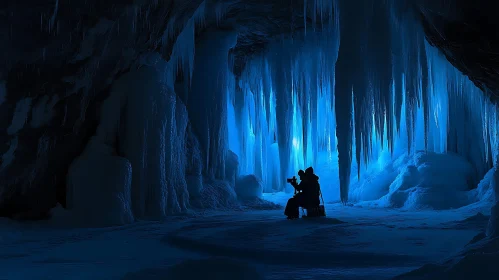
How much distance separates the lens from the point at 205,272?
3250 mm

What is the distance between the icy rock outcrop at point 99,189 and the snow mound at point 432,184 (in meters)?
9.25

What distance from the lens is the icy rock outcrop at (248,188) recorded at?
16.0m

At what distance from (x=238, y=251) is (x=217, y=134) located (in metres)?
9.79

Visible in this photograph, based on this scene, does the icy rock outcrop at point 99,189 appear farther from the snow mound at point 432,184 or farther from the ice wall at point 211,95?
the snow mound at point 432,184

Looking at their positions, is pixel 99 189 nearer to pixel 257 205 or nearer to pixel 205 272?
pixel 205 272

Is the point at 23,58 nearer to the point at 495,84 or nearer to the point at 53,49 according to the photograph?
the point at 53,49

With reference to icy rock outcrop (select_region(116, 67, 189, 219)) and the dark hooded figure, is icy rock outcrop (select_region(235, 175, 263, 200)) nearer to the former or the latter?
icy rock outcrop (select_region(116, 67, 189, 219))

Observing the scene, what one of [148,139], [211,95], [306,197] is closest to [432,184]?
[306,197]

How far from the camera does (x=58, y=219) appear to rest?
8.63 metres

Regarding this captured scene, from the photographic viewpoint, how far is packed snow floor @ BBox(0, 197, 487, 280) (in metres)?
3.66

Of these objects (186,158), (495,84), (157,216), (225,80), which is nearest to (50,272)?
(157,216)

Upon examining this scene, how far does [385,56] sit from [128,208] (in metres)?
6.35

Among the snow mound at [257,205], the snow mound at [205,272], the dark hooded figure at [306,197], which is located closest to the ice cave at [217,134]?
→ the snow mound at [205,272]

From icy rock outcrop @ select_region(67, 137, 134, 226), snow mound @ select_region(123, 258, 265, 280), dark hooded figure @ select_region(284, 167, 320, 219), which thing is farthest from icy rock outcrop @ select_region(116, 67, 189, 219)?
snow mound @ select_region(123, 258, 265, 280)
